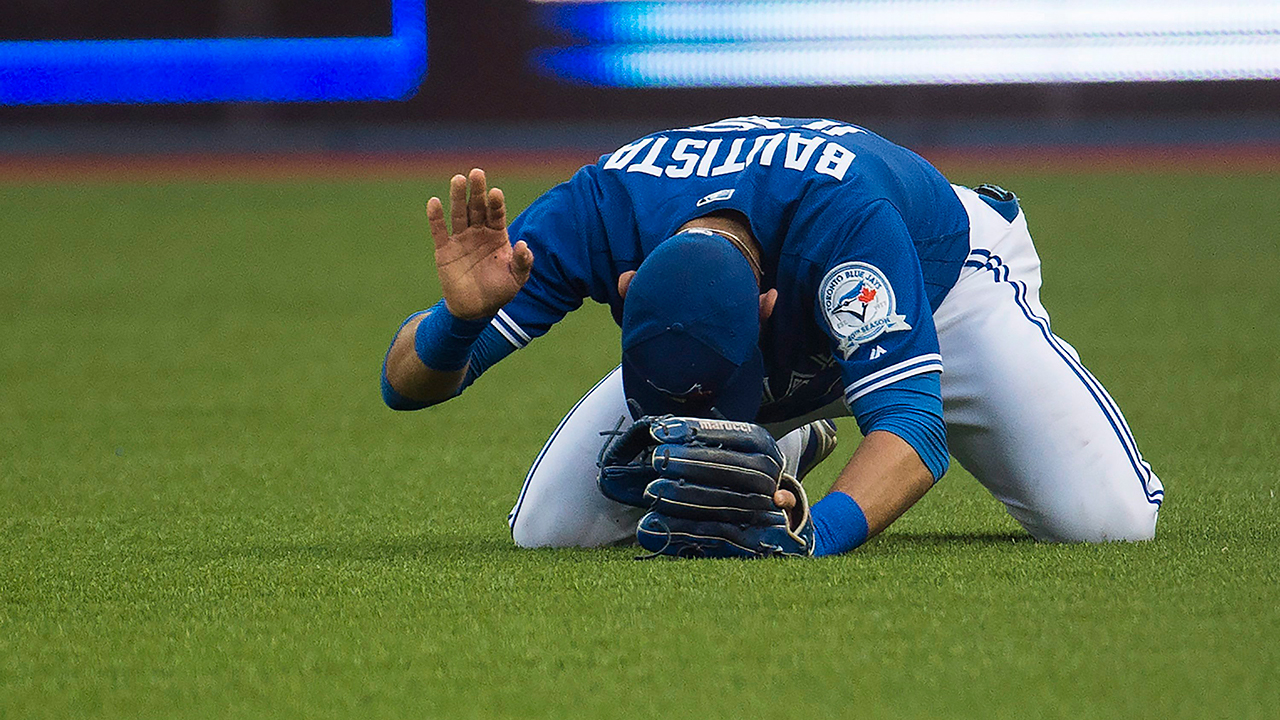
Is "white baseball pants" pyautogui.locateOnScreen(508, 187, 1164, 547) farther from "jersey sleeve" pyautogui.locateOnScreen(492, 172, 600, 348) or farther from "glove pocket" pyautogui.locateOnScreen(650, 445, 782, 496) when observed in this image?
"glove pocket" pyautogui.locateOnScreen(650, 445, 782, 496)

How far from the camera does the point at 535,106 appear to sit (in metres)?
15.5

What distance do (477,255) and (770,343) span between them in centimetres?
51

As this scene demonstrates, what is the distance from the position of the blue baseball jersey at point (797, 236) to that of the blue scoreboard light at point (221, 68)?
505 inches

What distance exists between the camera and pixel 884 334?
2631 millimetres

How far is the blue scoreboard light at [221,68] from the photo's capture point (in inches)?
611

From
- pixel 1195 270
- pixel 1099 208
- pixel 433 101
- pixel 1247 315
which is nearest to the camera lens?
pixel 1247 315

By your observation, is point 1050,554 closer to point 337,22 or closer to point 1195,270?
point 1195,270

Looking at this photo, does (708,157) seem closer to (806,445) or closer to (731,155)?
(731,155)

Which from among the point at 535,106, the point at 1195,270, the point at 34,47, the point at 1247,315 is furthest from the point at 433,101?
the point at 1247,315

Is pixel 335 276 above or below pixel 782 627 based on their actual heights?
below

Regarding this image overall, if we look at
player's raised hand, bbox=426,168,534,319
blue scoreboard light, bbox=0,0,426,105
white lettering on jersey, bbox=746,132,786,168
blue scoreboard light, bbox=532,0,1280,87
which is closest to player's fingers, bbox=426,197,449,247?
player's raised hand, bbox=426,168,534,319

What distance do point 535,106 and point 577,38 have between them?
0.74m

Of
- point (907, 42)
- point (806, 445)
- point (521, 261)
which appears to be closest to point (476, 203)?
point (521, 261)

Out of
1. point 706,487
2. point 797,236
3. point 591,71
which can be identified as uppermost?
point 797,236
